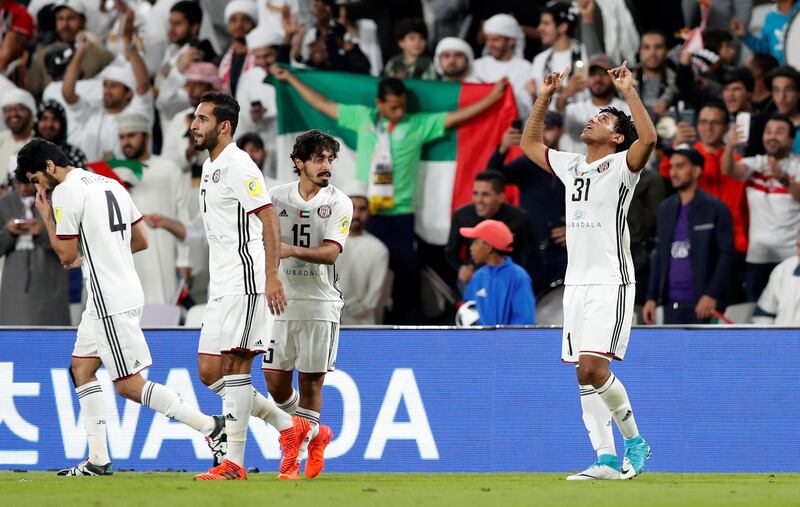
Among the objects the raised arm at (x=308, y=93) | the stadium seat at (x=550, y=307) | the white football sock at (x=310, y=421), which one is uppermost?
the raised arm at (x=308, y=93)

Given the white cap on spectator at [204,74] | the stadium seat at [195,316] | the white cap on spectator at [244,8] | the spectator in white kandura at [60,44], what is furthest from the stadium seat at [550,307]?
the spectator in white kandura at [60,44]

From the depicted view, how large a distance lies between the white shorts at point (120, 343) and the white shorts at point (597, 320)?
2934 millimetres

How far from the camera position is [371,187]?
14.2 metres

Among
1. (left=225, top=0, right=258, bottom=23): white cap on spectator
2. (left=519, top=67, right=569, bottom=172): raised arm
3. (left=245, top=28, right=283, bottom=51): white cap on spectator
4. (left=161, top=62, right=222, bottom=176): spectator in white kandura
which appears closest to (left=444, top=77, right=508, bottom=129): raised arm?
(left=245, top=28, right=283, bottom=51): white cap on spectator

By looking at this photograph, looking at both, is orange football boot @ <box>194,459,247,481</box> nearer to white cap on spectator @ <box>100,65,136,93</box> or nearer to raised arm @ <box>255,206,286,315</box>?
raised arm @ <box>255,206,286,315</box>

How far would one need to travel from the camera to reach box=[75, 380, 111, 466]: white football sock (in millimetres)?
9789

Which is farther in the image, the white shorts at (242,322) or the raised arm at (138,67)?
the raised arm at (138,67)

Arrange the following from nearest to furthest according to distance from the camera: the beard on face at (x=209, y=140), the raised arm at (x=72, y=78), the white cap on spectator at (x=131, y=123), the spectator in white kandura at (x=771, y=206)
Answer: the beard on face at (x=209, y=140), the spectator in white kandura at (x=771, y=206), the white cap on spectator at (x=131, y=123), the raised arm at (x=72, y=78)

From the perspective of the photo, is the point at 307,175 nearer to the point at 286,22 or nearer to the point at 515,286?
the point at 515,286

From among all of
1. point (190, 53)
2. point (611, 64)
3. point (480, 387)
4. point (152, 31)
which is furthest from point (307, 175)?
point (152, 31)

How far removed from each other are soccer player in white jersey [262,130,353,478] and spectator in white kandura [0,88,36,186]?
688 cm

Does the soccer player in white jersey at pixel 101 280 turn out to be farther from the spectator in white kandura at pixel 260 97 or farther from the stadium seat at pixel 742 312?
the stadium seat at pixel 742 312

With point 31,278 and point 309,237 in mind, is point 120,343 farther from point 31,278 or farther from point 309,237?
point 31,278

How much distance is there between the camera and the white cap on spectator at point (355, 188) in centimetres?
1402
